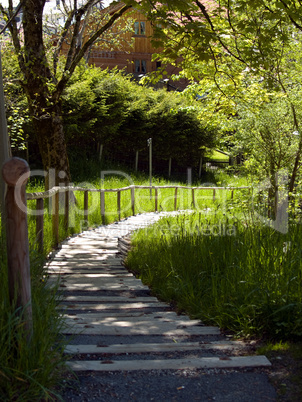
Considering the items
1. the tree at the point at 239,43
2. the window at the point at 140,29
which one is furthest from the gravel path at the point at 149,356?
the window at the point at 140,29

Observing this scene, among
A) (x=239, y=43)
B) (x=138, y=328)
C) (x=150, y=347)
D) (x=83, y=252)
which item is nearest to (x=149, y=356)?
(x=150, y=347)

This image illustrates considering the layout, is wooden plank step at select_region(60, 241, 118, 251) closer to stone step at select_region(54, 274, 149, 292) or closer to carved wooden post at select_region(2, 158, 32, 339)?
stone step at select_region(54, 274, 149, 292)

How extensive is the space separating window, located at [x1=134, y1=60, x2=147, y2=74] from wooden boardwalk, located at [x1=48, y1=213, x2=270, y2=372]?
29331mm

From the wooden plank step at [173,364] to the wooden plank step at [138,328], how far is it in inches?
23.5

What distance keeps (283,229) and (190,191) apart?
11.4 m

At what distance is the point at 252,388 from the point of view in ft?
8.60

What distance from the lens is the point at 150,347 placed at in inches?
122

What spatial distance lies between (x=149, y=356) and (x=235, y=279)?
1390mm

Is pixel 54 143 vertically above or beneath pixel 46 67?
beneath

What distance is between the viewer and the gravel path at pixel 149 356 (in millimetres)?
2551

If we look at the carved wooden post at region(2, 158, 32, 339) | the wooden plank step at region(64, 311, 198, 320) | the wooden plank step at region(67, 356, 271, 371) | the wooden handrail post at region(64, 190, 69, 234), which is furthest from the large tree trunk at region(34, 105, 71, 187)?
the wooden plank step at region(67, 356, 271, 371)

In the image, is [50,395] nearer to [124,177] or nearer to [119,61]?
[124,177]

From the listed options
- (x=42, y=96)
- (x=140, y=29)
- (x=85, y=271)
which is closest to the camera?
(x=85, y=271)

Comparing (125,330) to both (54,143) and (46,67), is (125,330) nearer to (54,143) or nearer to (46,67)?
(54,143)
